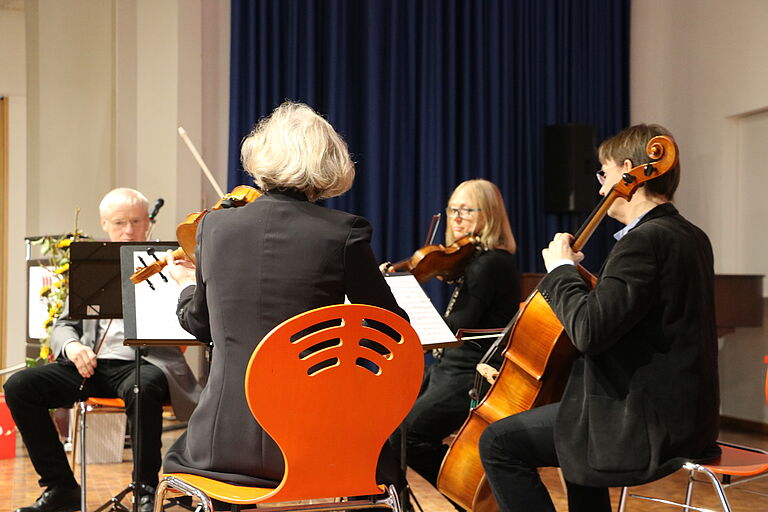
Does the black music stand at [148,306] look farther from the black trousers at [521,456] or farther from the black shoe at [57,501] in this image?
the black trousers at [521,456]

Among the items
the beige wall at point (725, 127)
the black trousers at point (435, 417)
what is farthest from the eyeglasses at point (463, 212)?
the beige wall at point (725, 127)

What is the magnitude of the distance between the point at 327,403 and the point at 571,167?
176 inches

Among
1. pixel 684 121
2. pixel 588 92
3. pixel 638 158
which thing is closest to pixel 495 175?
pixel 588 92

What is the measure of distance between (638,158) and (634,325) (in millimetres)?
431

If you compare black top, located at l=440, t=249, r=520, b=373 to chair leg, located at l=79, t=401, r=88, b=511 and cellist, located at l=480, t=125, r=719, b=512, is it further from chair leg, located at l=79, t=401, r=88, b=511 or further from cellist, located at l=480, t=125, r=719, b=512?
chair leg, located at l=79, t=401, r=88, b=511

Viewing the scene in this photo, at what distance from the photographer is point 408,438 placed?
3.31m

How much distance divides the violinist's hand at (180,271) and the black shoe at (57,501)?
1292 mm

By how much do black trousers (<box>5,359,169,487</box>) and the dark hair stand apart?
1.78 metres

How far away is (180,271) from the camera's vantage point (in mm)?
2346

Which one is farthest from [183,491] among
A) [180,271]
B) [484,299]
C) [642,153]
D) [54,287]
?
[54,287]

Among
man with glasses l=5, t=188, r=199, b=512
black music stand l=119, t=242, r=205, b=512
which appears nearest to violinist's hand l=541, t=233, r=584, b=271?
black music stand l=119, t=242, r=205, b=512

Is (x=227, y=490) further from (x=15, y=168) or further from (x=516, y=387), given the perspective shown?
(x=15, y=168)

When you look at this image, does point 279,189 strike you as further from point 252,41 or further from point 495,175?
point 495,175

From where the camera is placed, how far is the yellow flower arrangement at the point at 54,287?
4.46 m
